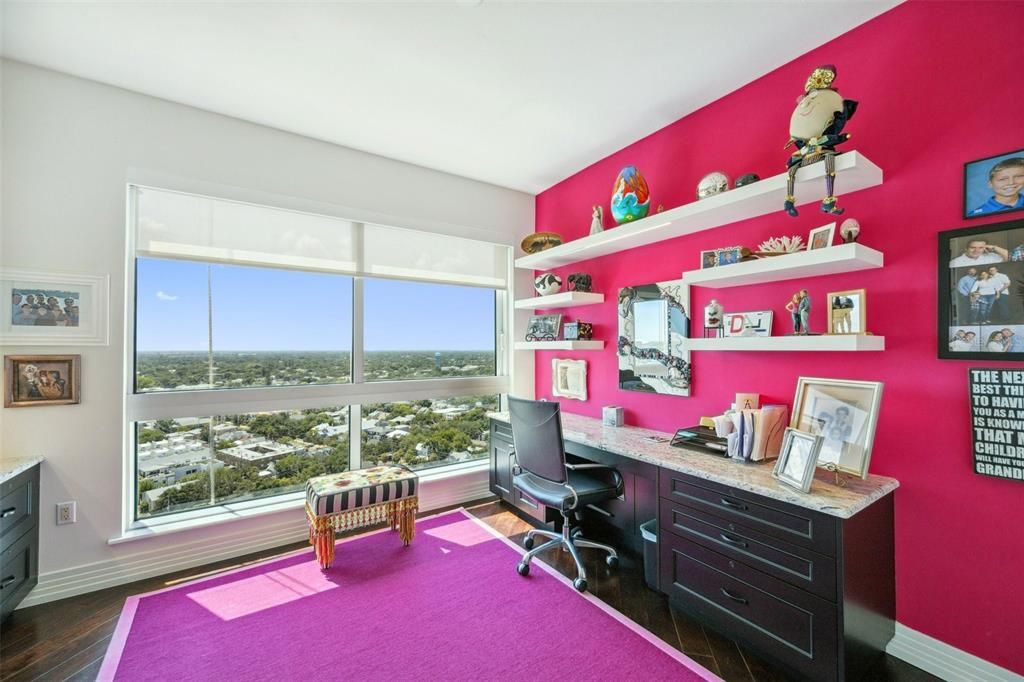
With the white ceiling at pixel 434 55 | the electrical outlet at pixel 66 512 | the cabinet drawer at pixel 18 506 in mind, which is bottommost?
the electrical outlet at pixel 66 512

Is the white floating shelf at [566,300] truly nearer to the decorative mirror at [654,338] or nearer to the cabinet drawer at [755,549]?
the decorative mirror at [654,338]

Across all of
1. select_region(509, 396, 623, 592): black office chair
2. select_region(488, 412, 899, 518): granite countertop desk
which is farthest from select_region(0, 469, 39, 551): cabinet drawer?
select_region(488, 412, 899, 518): granite countertop desk

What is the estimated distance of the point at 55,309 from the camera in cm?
220

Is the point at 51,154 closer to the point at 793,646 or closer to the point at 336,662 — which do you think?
the point at 336,662

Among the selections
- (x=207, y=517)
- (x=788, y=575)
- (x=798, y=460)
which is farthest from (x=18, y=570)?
(x=798, y=460)

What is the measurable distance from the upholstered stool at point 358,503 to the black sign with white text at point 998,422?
283cm

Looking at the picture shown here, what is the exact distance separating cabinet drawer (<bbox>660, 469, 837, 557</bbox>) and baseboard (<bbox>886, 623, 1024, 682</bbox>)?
77 cm

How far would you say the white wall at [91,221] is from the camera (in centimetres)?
215

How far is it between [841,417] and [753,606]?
891 mm

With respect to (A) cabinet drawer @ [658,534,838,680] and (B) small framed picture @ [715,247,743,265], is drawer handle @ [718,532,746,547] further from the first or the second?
(B) small framed picture @ [715,247,743,265]

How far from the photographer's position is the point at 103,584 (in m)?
2.28

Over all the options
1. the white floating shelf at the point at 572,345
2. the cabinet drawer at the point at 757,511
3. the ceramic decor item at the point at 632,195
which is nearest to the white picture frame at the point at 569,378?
the white floating shelf at the point at 572,345

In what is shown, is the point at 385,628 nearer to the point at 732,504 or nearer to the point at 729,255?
the point at 732,504

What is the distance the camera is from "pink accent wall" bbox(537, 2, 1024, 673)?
1554mm
